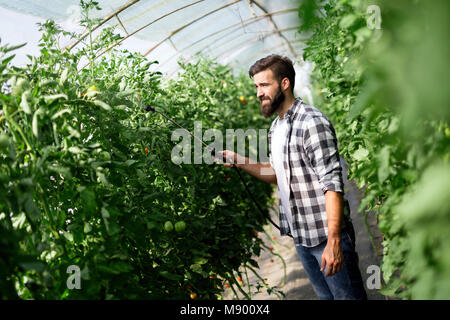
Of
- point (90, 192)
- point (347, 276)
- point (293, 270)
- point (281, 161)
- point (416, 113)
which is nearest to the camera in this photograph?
point (416, 113)

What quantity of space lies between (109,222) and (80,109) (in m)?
0.50

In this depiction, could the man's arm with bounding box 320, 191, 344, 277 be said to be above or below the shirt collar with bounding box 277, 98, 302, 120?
below

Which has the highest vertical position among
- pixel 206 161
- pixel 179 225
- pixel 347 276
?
pixel 206 161

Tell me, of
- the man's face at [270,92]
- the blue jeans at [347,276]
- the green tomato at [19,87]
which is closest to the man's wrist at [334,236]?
the blue jeans at [347,276]

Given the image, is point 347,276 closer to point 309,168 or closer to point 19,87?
point 309,168

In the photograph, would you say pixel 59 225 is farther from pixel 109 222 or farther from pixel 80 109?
pixel 80 109

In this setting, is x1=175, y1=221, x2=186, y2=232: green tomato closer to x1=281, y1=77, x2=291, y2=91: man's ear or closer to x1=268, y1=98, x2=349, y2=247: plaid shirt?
x1=268, y1=98, x2=349, y2=247: plaid shirt

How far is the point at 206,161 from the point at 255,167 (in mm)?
395

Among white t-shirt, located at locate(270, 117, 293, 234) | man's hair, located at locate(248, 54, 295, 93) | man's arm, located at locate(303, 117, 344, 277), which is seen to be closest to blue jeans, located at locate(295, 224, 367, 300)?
man's arm, located at locate(303, 117, 344, 277)

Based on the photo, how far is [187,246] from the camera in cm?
187

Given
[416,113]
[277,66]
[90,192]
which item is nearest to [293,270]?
[277,66]

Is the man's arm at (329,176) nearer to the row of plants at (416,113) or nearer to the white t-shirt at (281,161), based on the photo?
the white t-shirt at (281,161)

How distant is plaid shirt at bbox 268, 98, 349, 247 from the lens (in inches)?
62.4

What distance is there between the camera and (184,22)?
15.5 feet
